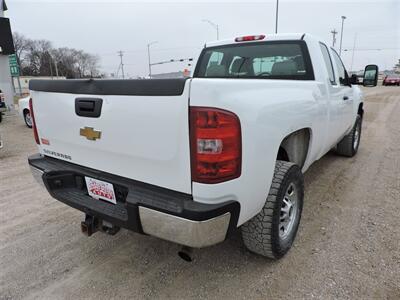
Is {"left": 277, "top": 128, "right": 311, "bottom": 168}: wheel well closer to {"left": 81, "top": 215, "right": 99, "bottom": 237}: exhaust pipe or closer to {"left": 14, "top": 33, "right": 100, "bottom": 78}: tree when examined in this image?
{"left": 81, "top": 215, "right": 99, "bottom": 237}: exhaust pipe

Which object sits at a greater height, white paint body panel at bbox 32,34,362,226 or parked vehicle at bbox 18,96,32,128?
white paint body panel at bbox 32,34,362,226

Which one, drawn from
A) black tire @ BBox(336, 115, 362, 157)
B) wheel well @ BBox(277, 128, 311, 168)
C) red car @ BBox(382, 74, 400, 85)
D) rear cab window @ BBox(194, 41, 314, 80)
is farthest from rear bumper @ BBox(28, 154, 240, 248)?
red car @ BBox(382, 74, 400, 85)

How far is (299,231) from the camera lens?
2.95 metres

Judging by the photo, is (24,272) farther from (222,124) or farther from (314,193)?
(314,193)

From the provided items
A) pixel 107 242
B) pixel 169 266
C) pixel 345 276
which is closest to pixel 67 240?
pixel 107 242

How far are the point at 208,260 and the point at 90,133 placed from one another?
1459 millimetres

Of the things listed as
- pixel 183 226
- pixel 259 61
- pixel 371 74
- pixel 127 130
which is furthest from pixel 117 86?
pixel 371 74

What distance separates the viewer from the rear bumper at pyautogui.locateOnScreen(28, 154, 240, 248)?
5.63 ft

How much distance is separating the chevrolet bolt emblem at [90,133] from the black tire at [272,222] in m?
1.29

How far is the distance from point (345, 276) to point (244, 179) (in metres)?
1.28

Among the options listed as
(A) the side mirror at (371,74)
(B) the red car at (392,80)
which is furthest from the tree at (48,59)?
(A) the side mirror at (371,74)

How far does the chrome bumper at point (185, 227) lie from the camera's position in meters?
1.72

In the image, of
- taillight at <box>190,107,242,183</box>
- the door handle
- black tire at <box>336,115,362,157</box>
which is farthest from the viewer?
black tire at <box>336,115,362,157</box>

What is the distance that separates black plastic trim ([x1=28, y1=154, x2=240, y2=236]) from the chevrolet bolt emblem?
10.8 inches
